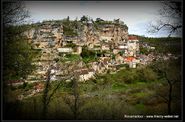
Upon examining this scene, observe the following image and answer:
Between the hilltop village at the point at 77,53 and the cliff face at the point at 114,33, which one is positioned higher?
the cliff face at the point at 114,33

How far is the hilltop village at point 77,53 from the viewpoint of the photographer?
1038 centimetres

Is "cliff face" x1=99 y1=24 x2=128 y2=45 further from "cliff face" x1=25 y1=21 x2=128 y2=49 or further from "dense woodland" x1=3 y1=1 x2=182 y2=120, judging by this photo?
"dense woodland" x1=3 y1=1 x2=182 y2=120

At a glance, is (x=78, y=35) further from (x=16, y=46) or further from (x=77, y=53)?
(x=16, y=46)

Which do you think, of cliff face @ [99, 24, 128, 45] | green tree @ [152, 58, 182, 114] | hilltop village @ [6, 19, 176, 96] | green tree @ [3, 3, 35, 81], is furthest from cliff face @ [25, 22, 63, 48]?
green tree @ [152, 58, 182, 114]

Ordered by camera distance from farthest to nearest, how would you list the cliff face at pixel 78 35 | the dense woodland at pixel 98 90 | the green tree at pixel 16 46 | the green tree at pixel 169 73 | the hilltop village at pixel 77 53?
the cliff face at pixel 78 35 < the hilltop village at pixel 77 53 < the green tree at pixel 16 46 < the green tree at pixel 169 73 < the dense woodland at pixel 98 90

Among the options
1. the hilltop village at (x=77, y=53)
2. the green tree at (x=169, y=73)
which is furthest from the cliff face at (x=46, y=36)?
the green tree at (x=169, y=73)

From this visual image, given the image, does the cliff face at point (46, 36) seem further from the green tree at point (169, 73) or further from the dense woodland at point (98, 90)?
the green tree at point (169, 73)

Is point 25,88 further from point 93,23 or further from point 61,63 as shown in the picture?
point 93,23

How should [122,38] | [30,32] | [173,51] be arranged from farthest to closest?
1. [122,38]
2. [30,32]
3. [173,51]

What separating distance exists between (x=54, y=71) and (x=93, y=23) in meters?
1.81

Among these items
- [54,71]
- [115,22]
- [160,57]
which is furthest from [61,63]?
[160,57]

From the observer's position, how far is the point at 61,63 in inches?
414

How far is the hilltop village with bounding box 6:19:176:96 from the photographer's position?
10.4 metres

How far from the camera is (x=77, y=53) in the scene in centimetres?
1088
